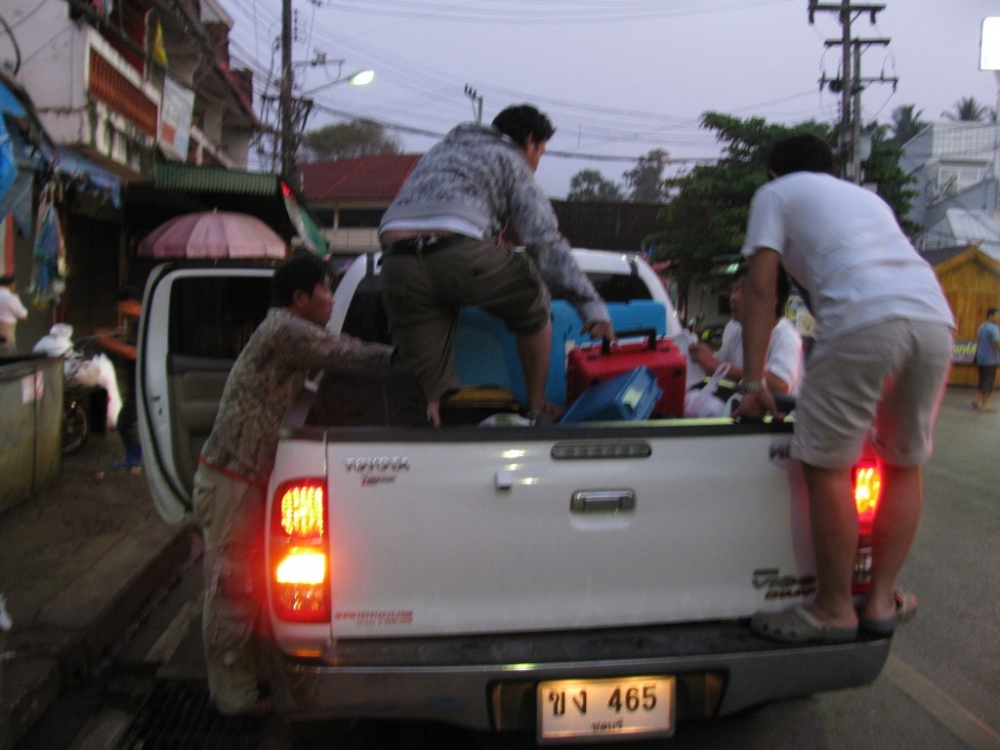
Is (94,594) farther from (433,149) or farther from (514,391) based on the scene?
(433,149)

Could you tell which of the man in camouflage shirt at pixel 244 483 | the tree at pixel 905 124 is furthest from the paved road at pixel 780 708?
the tree at pixel 905 124

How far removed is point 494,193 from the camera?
3180mm

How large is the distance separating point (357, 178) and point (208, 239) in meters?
29.6

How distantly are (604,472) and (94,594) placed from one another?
3.41 meters

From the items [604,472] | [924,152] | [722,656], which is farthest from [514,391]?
[924,152]

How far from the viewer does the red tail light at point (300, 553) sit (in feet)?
7.79

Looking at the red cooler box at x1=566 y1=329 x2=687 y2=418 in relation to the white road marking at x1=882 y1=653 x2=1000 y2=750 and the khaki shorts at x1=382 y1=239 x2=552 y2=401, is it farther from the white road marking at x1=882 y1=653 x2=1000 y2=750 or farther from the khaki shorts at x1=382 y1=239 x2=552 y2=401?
the white road marking at x1=882 y1=653 x2=1000 y2=750

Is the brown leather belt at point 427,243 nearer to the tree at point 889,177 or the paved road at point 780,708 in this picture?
the paved road at point 780,708

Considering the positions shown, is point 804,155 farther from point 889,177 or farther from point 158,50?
point 889,177

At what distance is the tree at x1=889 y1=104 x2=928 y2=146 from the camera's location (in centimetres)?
5172

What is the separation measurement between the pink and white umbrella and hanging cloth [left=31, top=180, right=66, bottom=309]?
296cm

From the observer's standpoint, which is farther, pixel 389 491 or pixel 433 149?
pixel 433 149

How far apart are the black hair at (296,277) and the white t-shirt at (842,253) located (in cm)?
155

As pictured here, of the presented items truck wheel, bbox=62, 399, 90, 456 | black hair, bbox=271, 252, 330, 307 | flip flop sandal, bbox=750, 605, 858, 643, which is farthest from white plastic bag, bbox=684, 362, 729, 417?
truck wheel, bbox=62, 399, 90, 456
